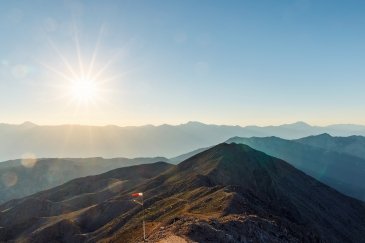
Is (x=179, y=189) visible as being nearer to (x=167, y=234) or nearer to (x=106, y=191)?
(x=106, y=191)

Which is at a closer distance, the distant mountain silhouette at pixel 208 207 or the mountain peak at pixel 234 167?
the distant mountain silhouette at pixel 208 207

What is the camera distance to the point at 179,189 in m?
113

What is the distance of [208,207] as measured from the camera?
6931 centimetres

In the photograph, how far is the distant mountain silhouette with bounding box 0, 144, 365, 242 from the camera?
5481cm

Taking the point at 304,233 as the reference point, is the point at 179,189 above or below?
above

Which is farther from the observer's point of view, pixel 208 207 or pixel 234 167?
pixel 234 167

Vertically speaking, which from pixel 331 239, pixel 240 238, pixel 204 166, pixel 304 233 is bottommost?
pixel 331 239

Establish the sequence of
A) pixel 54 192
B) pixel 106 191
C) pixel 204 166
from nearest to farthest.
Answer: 1. pixel 204 166
2. pixel 106 191
3. pixel 54 192

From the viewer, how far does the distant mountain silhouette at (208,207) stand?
54812 mm

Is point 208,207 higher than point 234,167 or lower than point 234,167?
lower

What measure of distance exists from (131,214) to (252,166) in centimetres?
7427

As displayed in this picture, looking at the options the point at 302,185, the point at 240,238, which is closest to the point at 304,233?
the point at 240,238

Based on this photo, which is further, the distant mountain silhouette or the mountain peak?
the mountain peak

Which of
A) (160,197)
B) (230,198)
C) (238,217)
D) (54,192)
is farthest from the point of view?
(54,192)
